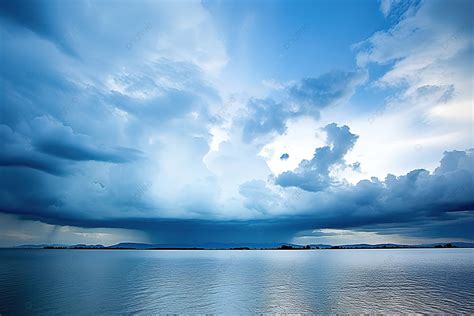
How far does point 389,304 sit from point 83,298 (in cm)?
5498

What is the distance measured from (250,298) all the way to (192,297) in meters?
11.2

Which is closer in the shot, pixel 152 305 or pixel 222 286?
pixel 152 305

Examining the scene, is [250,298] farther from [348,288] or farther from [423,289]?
[423,289]

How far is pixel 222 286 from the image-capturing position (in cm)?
7638

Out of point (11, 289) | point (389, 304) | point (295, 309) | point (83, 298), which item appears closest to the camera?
point (295, 309)

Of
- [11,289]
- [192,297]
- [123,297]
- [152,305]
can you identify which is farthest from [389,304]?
[11,289]

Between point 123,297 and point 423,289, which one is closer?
point 123,297

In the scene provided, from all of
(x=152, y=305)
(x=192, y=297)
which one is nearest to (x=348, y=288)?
(x=192, y=297)

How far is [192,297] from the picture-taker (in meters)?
60.2

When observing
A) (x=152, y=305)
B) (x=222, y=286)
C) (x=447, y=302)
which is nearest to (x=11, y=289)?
(x=152, y=305)

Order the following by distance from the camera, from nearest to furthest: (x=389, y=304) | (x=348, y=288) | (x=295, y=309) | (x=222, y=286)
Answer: (x=295, y=309) < (x=389, y=304) < (x=348, y=288) < (x=222, y=286)

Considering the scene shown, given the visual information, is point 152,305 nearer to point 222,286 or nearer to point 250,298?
point 250,298

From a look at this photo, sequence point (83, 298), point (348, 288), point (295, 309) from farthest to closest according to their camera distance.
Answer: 1. point (348, 288)
2. point (83, 298)
3. point (295, 309)

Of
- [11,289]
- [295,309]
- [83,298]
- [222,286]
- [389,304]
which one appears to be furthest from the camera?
[222,286]
